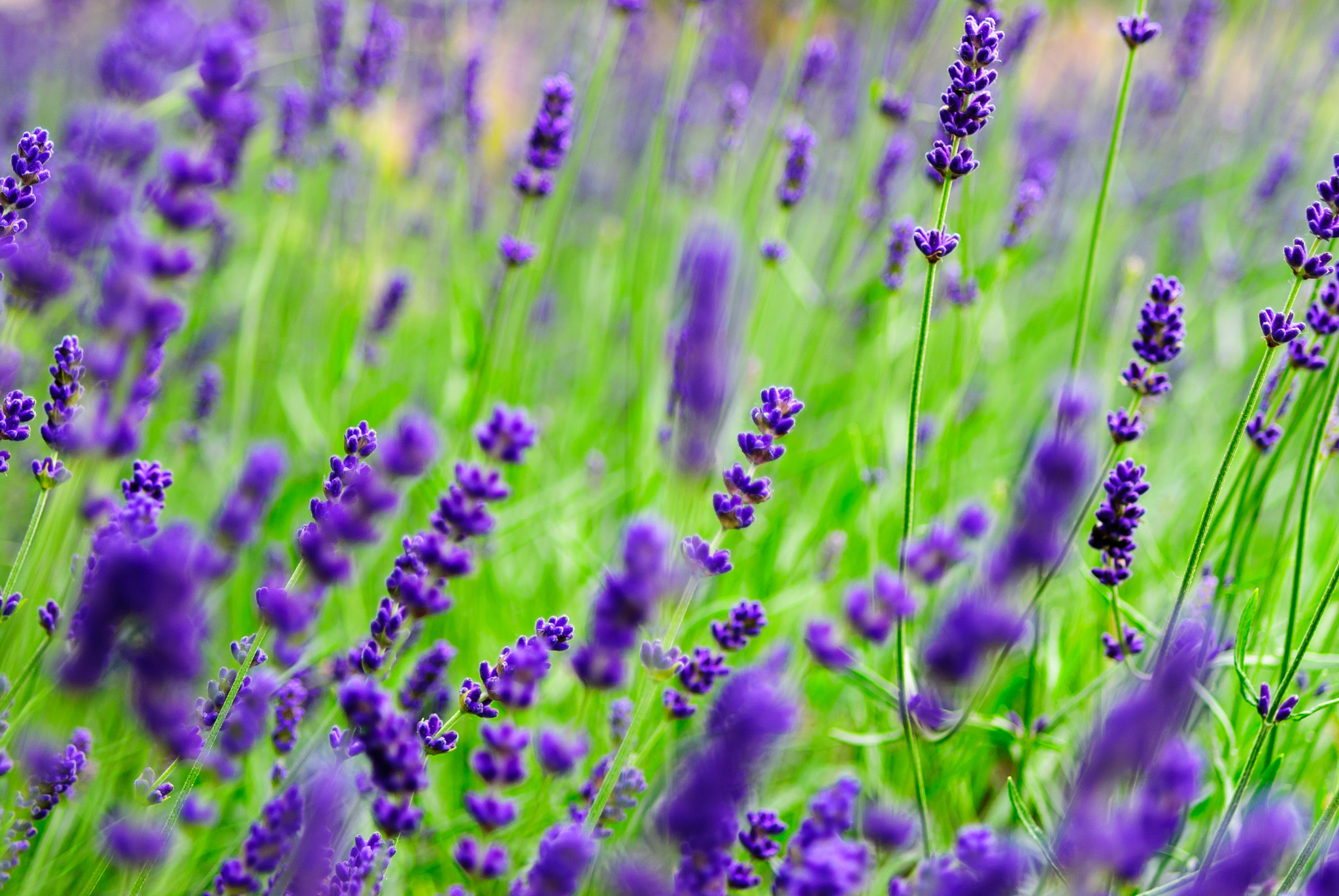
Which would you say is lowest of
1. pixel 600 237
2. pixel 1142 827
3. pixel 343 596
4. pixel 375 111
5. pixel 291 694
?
pixel 1142 827

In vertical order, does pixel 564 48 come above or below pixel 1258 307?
above

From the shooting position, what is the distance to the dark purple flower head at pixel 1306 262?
129cm

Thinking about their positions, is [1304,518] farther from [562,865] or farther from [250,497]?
[250,497]

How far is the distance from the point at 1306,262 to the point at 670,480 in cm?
90

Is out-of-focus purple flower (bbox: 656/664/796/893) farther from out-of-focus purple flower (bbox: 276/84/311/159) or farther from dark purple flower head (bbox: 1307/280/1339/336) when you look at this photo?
out-of-focus purple flower (bbox: 276/84/311/159)

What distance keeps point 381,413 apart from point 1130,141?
3781mm

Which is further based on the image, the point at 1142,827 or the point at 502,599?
the point at 502,599

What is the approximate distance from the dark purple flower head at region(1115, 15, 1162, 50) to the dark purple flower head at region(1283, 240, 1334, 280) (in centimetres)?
40

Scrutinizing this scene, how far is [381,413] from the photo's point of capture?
116 inches

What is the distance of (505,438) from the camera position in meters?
1.01

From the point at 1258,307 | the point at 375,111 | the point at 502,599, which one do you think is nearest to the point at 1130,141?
the point at 1258,307

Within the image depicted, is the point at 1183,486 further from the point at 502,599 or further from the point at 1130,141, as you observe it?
the point at 1130,141

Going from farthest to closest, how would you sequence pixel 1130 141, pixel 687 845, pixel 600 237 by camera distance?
pixel 1130 141, pixel 600 237, pixel 687 845

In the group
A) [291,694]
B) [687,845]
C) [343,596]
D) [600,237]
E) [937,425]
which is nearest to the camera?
[687,845]
